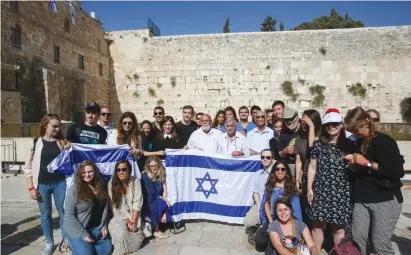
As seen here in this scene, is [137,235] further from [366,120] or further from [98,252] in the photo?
[366,120]

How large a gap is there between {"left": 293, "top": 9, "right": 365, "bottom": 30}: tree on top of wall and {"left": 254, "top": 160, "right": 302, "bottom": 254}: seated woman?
3957 cm

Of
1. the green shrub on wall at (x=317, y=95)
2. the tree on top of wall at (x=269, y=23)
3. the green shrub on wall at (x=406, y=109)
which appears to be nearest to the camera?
the green shrub on wall at (x=406, y=109)

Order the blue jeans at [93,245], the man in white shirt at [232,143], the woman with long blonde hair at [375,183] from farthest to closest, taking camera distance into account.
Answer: the man in white shirt at [232,143]
the blue jeans at [93,245]
the woman with long blonde hair at [375,183]

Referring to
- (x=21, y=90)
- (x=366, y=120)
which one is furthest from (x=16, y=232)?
(x=21, y=90)

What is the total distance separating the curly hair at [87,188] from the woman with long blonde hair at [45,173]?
0.44 metres

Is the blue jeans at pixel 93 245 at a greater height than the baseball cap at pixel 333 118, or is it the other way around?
the baseball cap at pixel 333 118

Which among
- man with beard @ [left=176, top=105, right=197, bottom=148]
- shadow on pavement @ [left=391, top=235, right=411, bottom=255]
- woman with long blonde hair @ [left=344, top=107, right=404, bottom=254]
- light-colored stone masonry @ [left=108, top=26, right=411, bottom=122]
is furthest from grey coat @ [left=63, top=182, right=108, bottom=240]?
light-colored stone masonry @ [left=108, top=26, right=411, bottom=122]

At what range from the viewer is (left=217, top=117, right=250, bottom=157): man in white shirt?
15.7ft

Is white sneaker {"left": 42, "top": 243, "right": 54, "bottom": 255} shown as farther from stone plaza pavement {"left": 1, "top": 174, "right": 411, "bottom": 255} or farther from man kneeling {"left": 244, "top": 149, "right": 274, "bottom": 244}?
man kneeling {"left": 244, "top": 149, "right": 274, "bottom": 244}

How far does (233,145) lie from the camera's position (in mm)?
4852

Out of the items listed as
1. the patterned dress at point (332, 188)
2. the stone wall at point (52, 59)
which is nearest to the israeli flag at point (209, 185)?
the patterned dress at point (332, 188)

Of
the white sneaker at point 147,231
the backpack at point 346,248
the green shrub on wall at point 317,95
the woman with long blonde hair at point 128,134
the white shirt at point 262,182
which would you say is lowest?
the white sneaker at point 147,231

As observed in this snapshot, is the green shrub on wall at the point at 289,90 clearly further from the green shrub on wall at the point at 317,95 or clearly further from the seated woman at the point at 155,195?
the seated woman at the point at 155,195

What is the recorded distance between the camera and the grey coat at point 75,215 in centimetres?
354
